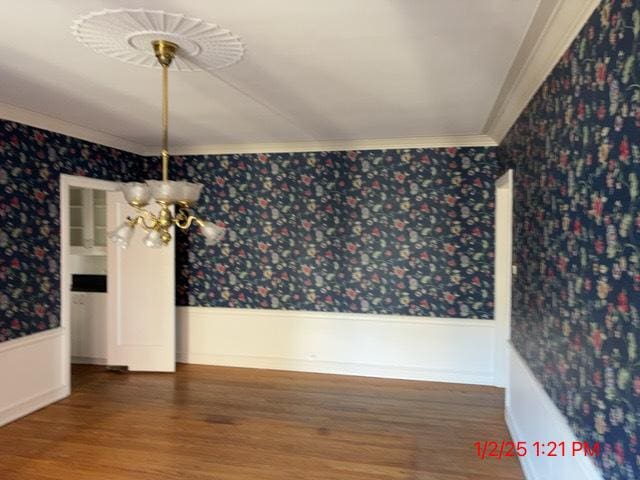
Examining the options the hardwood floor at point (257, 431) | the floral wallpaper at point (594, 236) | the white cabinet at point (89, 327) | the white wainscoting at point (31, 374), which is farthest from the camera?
the white cabinet at point (89, 327)

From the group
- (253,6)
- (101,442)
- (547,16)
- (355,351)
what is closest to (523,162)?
Result: (547,16)

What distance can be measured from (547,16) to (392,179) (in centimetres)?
295

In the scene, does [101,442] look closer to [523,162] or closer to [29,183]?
[29,183]

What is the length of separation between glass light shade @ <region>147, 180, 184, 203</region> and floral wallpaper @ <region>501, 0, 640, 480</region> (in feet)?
5.83

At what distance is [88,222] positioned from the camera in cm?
555

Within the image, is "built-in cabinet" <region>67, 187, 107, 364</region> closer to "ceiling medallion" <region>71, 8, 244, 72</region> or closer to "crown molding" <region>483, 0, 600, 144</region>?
"ceiling medallion" <region>71, 8, 244, 72</region>

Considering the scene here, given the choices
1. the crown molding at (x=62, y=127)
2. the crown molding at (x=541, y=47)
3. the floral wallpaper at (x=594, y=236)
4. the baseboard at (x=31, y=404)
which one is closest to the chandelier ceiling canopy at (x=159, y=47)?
the crown molding at (x=541, y=47)

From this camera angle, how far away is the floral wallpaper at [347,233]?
16.0ft

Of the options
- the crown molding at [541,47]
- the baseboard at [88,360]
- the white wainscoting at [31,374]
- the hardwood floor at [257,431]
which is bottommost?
the hardwood floor at [257,431]

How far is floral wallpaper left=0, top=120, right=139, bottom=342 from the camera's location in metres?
3.78

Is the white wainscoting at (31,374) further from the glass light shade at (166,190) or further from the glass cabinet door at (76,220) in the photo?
the glass light shade at (166,190)

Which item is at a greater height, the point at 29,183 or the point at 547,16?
the point at 547,16

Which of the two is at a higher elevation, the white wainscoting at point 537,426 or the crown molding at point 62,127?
the crown molding at point 62,127

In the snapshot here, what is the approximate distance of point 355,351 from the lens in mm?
5160
